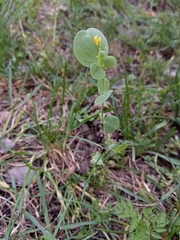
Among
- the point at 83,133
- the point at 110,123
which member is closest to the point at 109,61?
the point at 110,123

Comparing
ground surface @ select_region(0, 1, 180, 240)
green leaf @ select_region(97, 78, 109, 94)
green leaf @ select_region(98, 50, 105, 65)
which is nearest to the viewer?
green leaf @ select_region(98, 50, 105, 65)

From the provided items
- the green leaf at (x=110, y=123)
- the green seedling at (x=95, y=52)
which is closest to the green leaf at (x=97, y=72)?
the green seedling at (x=95, y=52)

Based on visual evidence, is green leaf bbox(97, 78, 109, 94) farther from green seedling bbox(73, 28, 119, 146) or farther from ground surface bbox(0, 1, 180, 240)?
ground surface bbox(0, 1, 180, 240)

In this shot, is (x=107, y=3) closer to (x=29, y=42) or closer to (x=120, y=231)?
(x=29, y=42)

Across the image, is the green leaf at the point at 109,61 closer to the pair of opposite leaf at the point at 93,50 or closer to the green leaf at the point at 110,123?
the pair of opposite leaf at the point at 93,50

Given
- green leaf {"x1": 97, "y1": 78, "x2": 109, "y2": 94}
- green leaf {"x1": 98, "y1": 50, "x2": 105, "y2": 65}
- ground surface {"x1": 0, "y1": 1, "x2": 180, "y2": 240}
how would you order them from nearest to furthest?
green leaf {"x1": 98, "y1": 50, "x2": 105, "y2": 65}, green leaf {"x1": 97, "y1": 78, "x2": 109, "y2": 94}, ground surface {"x1": 0, "y1": 1, "x2": 180, "y2": 240}

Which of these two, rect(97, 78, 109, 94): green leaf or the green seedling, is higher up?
the green seedling

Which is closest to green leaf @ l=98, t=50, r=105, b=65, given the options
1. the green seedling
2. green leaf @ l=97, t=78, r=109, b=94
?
the green seedling
